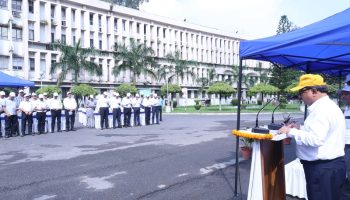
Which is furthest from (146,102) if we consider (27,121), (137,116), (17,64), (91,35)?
(91,35)

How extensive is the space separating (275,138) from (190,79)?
69570mm

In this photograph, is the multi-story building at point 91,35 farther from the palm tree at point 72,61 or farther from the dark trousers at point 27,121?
the dark trousers at point 27,121

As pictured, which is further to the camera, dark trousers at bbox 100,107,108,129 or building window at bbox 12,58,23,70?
building window at bbox 12,58,23,70

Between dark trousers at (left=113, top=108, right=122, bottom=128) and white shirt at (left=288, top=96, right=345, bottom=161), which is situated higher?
white shirt at (left=288, top=96, right=345, bottom=161)

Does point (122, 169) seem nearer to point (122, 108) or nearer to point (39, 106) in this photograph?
point (39, 106)

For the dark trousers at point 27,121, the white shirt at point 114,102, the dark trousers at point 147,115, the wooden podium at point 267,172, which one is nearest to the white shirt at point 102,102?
the white shirt at point 114,102

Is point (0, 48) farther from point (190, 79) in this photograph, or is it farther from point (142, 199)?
point (142, 199)

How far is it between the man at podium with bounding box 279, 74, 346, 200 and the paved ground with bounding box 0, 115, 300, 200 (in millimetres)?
2500

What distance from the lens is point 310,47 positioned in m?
6.93

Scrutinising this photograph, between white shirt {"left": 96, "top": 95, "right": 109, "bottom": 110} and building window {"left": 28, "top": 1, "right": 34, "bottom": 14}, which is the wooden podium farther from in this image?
building window {"left": 28, "top": 1, "right": 34, "bottom": 14}

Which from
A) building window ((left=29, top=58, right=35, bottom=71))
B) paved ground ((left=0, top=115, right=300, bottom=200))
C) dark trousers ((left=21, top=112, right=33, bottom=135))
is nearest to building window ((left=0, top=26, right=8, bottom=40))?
building window ((left=29, top=58, right=35, bottom=71))

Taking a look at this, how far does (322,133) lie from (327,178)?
0.48m

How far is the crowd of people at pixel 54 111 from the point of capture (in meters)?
16.4

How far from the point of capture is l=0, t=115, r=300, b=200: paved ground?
6.63 m
